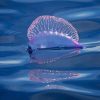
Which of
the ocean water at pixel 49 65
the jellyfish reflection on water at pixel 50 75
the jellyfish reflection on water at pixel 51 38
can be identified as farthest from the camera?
the jellyfish reflection on water at pixel 51 38

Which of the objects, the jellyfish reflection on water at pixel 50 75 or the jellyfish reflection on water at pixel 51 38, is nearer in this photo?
the jellyfish reflection on water at pixel 50 75

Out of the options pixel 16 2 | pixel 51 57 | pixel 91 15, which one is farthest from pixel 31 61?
pixel 16 2

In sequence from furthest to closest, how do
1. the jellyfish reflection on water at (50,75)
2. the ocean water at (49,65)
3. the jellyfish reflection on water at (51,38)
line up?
1. the jellyfish reflection on water at (51,38)
2. the jellyfish reflection on water at (50,75)
3. the ocean water at (49,65)

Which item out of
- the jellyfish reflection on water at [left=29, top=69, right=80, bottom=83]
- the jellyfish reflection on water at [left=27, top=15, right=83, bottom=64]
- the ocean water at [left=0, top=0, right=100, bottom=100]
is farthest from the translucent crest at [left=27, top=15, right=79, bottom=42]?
Answer: the jellyfish reflection on water at [left=29, top=69, right=80, bottom=83]

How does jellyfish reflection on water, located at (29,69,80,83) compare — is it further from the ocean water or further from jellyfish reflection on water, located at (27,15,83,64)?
jellyfish reflection on water, located at (27,15,83,64)

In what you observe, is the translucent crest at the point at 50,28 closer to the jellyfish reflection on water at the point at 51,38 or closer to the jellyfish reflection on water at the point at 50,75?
the jellyfish reflection on water at the point at 51,38

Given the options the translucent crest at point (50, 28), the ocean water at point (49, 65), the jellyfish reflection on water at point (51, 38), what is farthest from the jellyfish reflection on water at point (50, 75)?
the translucent crest at point (50, 28)
